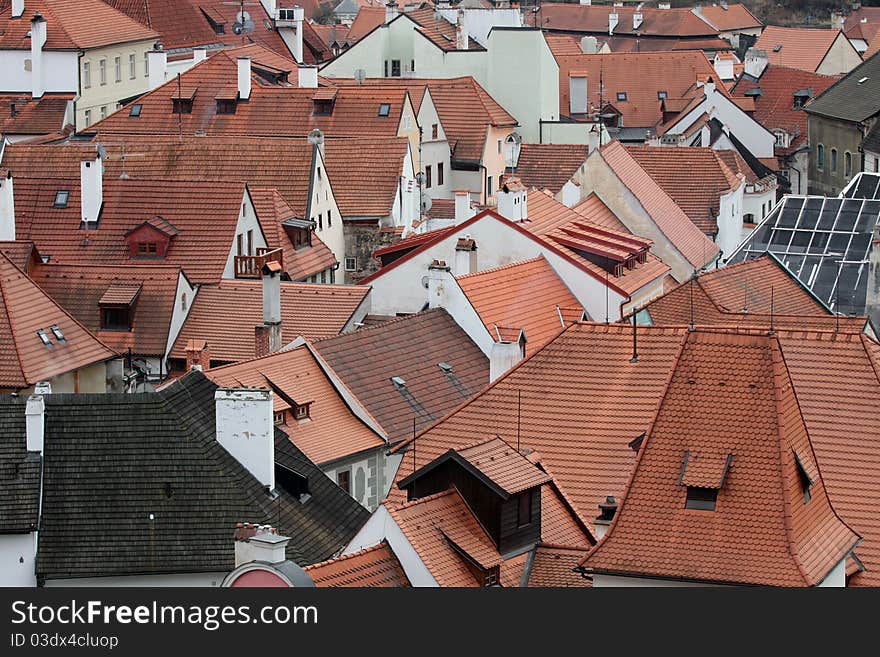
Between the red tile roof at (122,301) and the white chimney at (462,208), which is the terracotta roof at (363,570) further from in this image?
the white chimney at (462,208)

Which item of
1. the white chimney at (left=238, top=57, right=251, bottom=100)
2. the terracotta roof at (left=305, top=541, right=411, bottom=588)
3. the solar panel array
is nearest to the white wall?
the terracotta roof at (left=305, top=541, right=411, bottom=588)

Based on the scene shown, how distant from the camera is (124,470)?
39844 mm

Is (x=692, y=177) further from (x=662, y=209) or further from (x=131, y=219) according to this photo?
(x=131, y=219)

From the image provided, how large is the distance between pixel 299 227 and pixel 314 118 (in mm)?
14262

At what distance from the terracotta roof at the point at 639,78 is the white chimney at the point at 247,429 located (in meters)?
66.8

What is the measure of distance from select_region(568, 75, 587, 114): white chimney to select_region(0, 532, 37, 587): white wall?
68.6m

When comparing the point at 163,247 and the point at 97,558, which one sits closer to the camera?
the point at 97,558

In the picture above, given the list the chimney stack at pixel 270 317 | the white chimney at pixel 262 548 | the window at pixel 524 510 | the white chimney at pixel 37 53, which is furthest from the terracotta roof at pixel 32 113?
the window at pixel 524 510

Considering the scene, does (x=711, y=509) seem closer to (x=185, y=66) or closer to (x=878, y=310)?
(x=878, y=310)

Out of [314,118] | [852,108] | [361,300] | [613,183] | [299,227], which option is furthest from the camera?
[852,108]

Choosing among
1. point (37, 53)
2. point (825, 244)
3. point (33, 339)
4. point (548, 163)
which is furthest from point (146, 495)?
point (37, 53)

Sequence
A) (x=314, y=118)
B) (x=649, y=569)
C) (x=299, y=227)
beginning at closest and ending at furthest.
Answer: (x=649, y=569)
(x=299, y=227)
(x=314, y=118)

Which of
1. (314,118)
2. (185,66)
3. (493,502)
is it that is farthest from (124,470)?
(185,66)

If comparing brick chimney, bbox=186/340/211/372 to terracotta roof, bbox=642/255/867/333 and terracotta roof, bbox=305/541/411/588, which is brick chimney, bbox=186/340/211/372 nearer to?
terracotta roof, bbox=642/255/867/333
